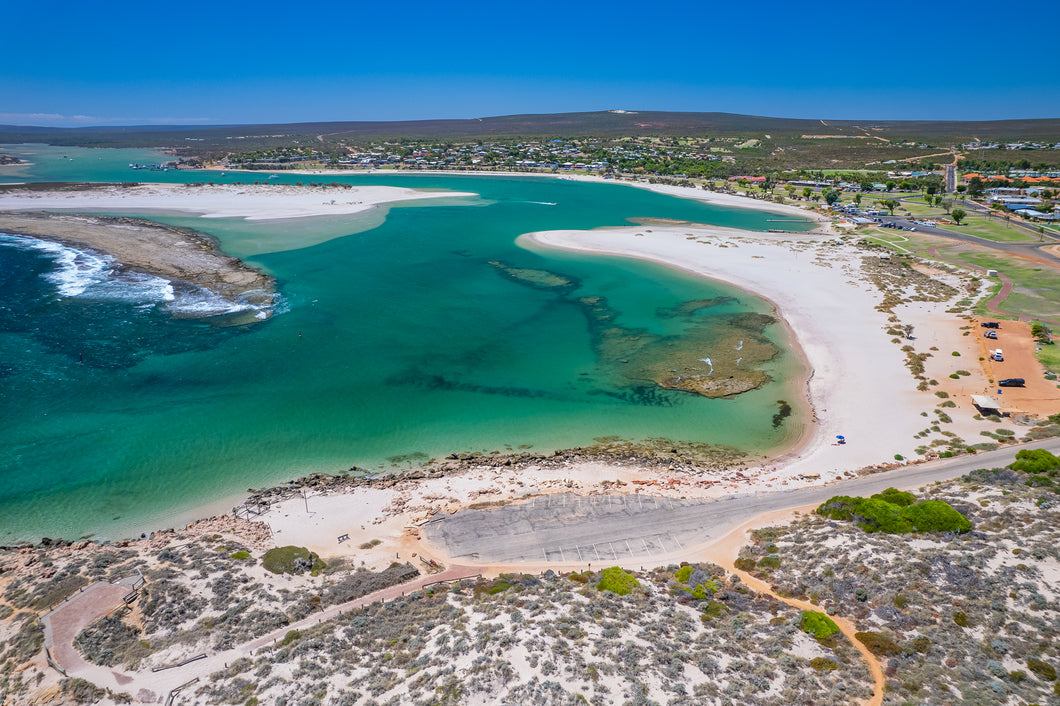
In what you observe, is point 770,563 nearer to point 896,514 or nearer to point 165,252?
point 896,514

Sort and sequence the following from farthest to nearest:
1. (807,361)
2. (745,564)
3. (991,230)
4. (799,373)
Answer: (991,230)
(807,361)
(799,373)
(745,564)

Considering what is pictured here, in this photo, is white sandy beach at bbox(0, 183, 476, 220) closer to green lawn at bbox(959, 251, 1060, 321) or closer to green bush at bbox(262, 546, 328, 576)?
green bush at bbox(262, 546, 328, 576)

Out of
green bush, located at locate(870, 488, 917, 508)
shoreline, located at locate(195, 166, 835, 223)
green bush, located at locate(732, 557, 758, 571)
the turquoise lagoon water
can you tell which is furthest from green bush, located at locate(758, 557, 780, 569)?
shoreline, located at locate(195, 166, 835, 223)

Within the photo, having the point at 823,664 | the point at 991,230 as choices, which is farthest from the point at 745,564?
the point at 991,230

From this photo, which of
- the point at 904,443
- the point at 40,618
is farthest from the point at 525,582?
the point at 904,443

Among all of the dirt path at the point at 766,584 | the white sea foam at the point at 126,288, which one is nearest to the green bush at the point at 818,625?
the dirt path at the point at 766,584

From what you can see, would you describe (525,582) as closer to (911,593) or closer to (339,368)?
(911,593)
